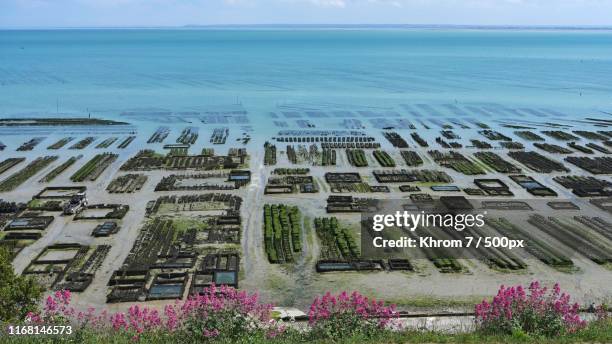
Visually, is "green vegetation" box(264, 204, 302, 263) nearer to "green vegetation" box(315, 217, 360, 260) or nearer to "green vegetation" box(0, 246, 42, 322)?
"green vegetation" box(315, 217, 360, 260)

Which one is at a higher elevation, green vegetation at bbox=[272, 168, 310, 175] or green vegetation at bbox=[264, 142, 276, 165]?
green vegetation at bbox=[264, 142, 276, 165]

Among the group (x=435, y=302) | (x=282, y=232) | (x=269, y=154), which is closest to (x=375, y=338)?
(x=435, y=302)

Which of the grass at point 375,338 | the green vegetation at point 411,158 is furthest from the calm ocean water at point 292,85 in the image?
the grass at point 375,338

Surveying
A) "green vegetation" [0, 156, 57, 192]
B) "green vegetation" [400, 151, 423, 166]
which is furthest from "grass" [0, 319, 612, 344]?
"green vegetation" [400, 151, 423, 166]

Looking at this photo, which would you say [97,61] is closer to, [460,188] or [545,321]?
[460,188]

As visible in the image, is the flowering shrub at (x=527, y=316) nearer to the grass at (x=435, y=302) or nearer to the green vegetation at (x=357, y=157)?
the grass at (x=435, y=302)

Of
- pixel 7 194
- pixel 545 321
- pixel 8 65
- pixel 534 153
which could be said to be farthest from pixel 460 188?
pixel 8 65
